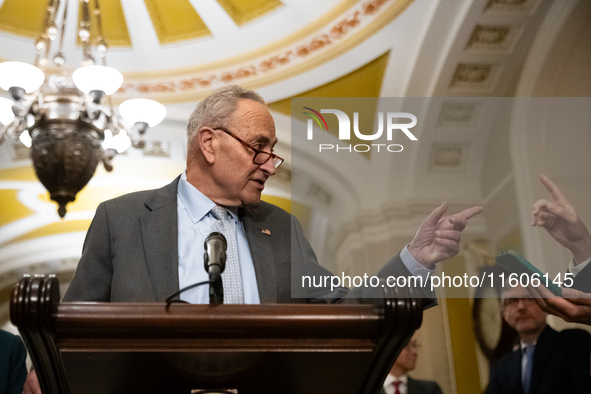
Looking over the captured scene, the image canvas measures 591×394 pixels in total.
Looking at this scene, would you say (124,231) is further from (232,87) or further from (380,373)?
(380,373)

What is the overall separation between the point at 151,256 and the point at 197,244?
0.15 m

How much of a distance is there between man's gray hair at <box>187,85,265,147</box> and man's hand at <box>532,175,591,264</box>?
0.97 meters

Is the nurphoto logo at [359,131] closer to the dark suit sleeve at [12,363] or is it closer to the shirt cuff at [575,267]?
the shirt cuff at [575,267]

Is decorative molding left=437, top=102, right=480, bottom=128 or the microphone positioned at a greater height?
decorative molding left=437, top=102, right=480, bottom=128

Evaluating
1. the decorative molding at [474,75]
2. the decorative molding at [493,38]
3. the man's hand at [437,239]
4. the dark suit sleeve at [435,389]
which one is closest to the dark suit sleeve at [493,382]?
the dark suit sleeve at [435,389]

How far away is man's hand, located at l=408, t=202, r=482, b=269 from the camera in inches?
51.9

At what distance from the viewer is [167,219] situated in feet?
5.65

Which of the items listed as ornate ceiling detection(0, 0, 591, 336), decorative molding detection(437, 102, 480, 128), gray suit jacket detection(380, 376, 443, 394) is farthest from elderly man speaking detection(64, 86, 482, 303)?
gray suit jacket detection(380, 376, 443, 394)

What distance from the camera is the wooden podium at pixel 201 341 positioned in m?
1.05

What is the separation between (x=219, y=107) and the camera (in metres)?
1.99

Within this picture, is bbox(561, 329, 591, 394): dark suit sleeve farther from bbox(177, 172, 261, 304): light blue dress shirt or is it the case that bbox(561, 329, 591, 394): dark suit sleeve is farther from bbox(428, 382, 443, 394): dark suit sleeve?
bbox(177, 172, 261, 304): light blue dress shirt

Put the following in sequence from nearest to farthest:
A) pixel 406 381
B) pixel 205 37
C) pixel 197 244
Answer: pixel 197 244, pixel 406 381, pixel 205 37

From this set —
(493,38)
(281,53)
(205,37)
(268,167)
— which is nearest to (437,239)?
(268,167)

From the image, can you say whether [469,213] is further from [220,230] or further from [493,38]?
[493,38]
